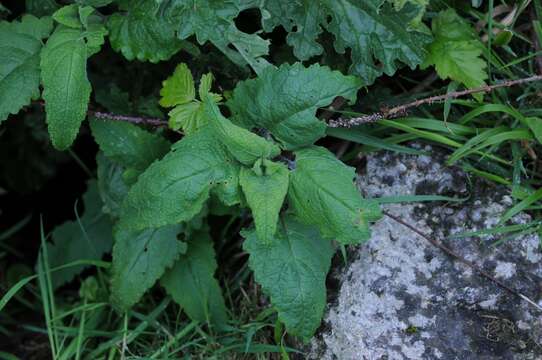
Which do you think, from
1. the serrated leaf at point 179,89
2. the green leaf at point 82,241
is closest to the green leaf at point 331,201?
the serrated leaf at point 179,89

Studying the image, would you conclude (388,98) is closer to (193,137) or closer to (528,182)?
(528,182)

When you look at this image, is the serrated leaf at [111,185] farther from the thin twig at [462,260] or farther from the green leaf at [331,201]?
the thin twig at [462,260]

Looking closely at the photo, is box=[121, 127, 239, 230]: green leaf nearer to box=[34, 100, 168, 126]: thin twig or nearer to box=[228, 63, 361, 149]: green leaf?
box=[228, 63, 361, 149]: green leaf

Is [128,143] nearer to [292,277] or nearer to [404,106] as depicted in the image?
[292,277]

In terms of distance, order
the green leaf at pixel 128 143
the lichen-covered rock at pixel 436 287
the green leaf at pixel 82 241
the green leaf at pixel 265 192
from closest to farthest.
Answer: the green leaf at pixel 265 192 < the lichen-covered rock at pixel 436 287 < the green leaf at pixel 128 143 < the green leaf at pixel 82 241

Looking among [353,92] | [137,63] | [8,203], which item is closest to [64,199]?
[8,203]

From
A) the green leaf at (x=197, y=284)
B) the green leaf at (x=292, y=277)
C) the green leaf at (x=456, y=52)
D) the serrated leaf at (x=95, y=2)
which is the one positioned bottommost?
the green leaf at (x=197, y=284)

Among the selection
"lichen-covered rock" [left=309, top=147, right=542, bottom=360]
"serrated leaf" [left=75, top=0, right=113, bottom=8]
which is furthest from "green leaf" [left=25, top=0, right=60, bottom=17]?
"lichen-covered rock" [left=309, top=147, right=542, bottom=360]
